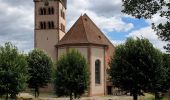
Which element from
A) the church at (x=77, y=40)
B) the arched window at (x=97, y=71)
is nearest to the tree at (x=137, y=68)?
the church at (x=77, y=40)

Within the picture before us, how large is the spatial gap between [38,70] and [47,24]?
69.0 ft

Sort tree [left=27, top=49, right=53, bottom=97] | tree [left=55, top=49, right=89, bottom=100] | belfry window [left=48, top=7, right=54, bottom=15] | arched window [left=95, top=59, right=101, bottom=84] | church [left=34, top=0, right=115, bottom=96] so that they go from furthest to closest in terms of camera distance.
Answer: belfry window [left=48, top=7, right=54, bottom=15], arched window [left=95, top=59, right=101, bottom=84], church [left=34, top=0, right=115, bottom=96], tree [left=27, top=49, right=53, bottom=97], tree [left=55, top=49, right=89, bottom=100]

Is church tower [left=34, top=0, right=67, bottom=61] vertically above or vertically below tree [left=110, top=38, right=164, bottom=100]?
above

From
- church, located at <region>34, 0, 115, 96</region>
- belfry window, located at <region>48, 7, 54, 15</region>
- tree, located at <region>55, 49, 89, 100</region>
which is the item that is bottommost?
tree, located at <region>55, 49, 89, 100</region>

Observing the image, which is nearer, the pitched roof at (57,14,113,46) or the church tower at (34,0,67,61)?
the pitched roof at (57,14,113,46)

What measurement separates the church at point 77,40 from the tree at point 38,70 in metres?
5.77

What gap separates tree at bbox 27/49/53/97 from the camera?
67875mm

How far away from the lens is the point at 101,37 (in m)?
83.1

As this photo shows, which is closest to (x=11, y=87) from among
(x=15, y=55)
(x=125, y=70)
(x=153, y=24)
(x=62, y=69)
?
(x=15, y=55)

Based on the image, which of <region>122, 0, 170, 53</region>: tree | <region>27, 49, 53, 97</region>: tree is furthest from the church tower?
<region>122, 0, 170, 53</region>: tree

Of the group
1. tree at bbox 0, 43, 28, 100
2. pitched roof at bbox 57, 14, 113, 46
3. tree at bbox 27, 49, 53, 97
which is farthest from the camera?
pitched roof at bbox 57, 14, 113, 46

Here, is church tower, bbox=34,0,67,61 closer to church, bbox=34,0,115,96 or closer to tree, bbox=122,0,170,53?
church, bbox=34,0,115,96

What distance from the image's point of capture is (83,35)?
7944 centimetres

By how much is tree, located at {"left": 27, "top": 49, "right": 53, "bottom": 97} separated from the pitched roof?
1029cm
